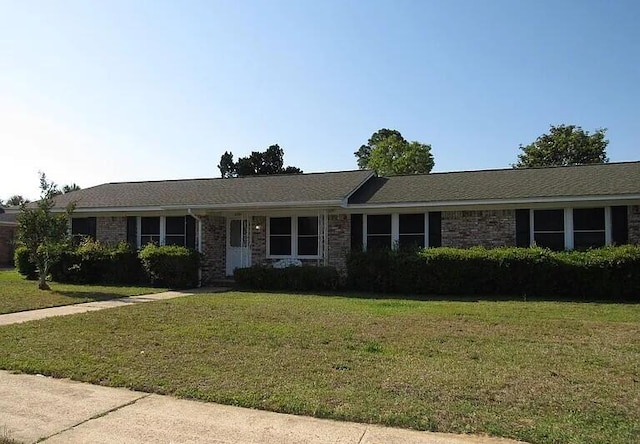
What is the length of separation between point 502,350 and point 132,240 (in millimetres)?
15988

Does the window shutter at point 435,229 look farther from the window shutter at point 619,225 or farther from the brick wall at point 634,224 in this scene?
the brick wall at point 634,224

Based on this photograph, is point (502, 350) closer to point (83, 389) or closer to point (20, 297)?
point (83, 389)

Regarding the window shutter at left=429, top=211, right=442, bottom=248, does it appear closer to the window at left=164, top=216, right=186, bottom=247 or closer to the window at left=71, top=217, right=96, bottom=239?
the window at left=164, top=216, right=186, bottom=247

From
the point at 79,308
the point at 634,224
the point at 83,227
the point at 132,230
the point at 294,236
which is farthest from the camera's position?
the point at 83,227

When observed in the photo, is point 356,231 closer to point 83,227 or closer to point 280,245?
point 280,245

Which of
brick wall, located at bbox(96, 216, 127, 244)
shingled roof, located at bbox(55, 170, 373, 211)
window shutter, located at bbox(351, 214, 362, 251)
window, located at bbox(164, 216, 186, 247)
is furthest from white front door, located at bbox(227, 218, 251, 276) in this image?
brick wall, located at bbox(96, 216, 127, 244)

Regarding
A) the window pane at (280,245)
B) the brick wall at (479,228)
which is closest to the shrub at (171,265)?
the window pane at (280,245)

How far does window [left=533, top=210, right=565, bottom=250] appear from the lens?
1529 centimetres

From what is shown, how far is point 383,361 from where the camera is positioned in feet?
21.7

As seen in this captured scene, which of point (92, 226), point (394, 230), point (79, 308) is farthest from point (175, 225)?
point (394, 230)

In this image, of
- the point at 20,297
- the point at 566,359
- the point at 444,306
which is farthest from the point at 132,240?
the point at 566,359

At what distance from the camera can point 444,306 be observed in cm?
1194

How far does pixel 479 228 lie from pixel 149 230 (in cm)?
1175

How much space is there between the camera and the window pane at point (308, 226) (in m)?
18.1
